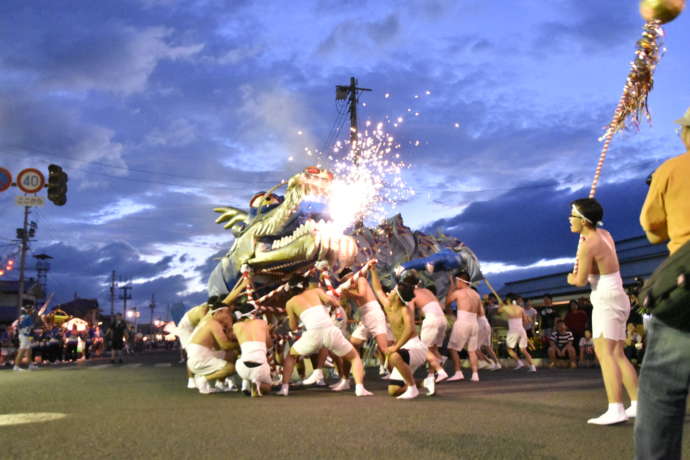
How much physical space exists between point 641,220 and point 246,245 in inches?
293

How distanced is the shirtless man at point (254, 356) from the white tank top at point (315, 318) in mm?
673

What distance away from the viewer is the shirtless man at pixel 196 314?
9.19m

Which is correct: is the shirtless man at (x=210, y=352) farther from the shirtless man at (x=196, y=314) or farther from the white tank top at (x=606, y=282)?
the white tank top at (x=606, y=282)

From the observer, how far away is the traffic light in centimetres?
1573

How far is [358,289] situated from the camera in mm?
8836

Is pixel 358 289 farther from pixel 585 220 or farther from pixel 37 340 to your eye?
pixel 37 340

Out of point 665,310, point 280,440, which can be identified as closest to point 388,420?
point 280,440

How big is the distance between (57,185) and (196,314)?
26.2ft

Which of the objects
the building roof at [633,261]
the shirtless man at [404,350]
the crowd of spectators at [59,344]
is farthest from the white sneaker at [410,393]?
the crowd of spectators at [59,344]

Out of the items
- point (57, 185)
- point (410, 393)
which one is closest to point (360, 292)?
point (410, 393)

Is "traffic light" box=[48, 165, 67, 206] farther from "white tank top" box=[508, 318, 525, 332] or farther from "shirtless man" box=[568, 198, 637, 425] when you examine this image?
"shirtless man" box=[568, 198, 637, 425]

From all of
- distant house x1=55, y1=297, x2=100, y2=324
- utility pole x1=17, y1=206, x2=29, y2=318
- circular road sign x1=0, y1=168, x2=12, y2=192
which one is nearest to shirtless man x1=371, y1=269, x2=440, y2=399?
circular road sign x1=0, y1=168, x2=12, y2=192

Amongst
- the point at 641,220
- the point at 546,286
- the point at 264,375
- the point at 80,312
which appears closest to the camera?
the point at 641,220

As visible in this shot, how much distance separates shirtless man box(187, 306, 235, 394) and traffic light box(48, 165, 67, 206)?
29.7 feet
